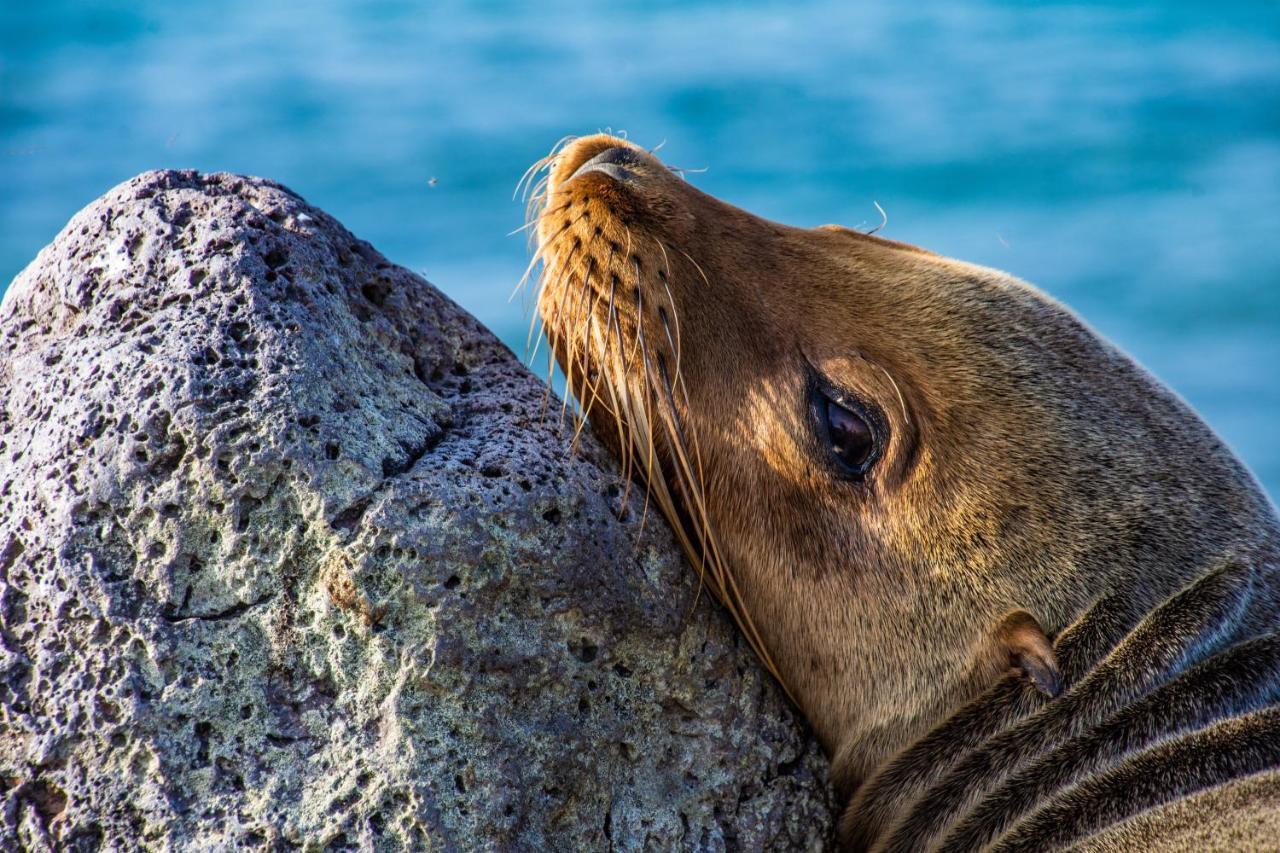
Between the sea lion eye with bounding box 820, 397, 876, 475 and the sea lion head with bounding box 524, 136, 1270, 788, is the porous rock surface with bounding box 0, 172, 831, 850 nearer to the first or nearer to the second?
the sea lion head with bounding box 524, 136, 1270, 788

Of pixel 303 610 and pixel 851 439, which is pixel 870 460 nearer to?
pixel 851 439

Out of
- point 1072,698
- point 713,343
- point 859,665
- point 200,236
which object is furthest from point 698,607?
point 200,236

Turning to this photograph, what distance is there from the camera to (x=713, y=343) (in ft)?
9.89

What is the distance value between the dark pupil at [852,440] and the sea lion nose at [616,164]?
0.81 metres

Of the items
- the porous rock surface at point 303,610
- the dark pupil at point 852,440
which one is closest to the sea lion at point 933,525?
the dark pupil at point 852,440

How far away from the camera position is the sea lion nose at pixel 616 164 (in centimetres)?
308

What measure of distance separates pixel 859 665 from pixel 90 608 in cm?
165

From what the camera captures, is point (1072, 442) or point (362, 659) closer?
point (362, 659)

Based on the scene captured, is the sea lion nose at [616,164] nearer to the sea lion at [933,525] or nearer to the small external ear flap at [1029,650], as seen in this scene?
the sea lion at [933,525]

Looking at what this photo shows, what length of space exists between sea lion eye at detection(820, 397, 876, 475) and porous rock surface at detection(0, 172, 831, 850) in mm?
535

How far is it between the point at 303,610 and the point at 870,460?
4.42ft

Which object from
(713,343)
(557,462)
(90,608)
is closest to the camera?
(90,608)

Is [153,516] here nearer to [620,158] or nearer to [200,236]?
[200,236]

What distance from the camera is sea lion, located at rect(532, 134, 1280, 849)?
2.79m
